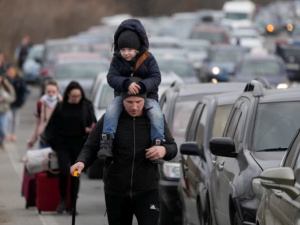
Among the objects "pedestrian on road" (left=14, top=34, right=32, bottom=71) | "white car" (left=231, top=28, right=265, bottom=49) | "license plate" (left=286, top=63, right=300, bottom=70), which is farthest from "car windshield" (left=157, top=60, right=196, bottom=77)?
"white car" (left=231, top=28, right=265, bottom=49)

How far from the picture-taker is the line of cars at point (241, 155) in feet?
30.6

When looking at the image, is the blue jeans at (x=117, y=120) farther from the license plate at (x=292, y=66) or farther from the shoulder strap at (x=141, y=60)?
the license plate at (x=292, y=66)

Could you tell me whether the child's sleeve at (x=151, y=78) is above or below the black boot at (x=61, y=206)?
above

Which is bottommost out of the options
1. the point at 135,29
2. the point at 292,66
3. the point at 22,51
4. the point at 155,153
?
the point at 292,66

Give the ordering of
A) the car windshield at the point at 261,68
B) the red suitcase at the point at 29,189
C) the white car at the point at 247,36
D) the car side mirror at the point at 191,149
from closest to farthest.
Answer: the car side mirror at the point at 191,149 → the red suitcase at the point at 29,189 → the car windshield at the point at 261,68 → the white car at the point at 247,36

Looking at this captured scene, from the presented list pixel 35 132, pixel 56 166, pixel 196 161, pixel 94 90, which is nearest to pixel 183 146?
pixel 196 161

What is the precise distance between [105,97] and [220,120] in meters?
8.23

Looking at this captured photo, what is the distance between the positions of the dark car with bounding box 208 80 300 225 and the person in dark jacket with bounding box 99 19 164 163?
0.92 metres

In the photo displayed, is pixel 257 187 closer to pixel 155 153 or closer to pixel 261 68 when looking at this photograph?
pixel 155 153

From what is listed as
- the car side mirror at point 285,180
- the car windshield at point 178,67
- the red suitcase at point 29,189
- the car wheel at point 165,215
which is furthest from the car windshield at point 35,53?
the car side mirror at point 285,180

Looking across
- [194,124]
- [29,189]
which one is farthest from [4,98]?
[194,124]

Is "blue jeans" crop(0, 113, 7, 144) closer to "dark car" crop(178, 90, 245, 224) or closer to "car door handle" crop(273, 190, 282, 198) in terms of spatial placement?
"dark car" crop(178, 90, 245, 224)

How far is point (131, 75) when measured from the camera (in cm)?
909

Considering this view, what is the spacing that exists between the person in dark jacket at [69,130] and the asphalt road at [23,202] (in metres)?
0.45
